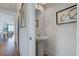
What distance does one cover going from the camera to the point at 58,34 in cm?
238

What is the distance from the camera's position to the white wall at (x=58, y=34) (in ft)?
6.09

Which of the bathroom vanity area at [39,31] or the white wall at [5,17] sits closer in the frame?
the white wall at [5,17]

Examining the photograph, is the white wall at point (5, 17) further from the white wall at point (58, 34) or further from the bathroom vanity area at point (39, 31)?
the white wall at point (58, 34)

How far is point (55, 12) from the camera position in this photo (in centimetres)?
246

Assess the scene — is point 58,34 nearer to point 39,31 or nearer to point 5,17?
point 39,31

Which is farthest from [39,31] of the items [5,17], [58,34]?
[5,17]

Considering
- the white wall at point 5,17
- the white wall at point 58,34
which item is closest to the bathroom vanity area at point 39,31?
the white wall at point 58,34

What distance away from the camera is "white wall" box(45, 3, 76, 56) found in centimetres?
186

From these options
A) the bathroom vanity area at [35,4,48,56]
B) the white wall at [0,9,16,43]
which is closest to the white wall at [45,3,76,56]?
the bathroom vanity area at [35,4,48,56]

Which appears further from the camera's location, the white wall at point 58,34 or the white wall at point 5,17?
the white wall at point 58,34

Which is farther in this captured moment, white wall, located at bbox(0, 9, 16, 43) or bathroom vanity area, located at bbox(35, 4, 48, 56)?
bathroom vanity area, located at bbox(35, 4, 48, 56)

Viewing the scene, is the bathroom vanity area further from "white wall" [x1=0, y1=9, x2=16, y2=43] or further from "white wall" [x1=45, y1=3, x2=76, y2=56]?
"white wall" [x1=0, y1=9, x2=16, y2=43]

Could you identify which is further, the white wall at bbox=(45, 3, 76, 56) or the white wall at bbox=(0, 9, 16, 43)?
the white wall at bbox=(45, 3, 76, 56)

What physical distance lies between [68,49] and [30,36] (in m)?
0.78
